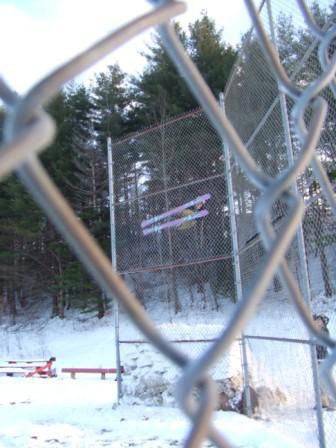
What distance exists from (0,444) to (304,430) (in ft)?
9.51

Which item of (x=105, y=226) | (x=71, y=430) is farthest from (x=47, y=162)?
(x=71, y=430)

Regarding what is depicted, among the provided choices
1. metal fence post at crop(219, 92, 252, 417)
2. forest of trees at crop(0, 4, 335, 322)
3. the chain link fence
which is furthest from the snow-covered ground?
forest of trees at crop(0, 4, 335, 322)

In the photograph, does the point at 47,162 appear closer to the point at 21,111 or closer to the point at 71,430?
the point at 71,430

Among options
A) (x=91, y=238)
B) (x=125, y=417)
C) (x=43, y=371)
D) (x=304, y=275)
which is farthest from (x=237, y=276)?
(x=43, y=371)

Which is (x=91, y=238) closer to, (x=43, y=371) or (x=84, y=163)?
(x=43, y=371)

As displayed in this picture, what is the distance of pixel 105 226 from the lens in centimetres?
1709

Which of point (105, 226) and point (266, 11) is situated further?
point (105, 226)

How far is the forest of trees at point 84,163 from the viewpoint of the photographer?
1872 centimetres

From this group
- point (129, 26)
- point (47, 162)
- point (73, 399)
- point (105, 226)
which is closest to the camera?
point (129, 26)

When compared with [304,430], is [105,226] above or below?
above

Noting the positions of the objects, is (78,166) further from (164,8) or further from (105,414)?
(164,8)

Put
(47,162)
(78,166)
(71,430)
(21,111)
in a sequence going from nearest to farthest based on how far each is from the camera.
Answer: (21,111) → (71,430) → (78,166) → (47,162)

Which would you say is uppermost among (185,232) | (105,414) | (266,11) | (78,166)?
(78,166)

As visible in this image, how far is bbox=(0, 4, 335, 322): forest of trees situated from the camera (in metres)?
18.7
